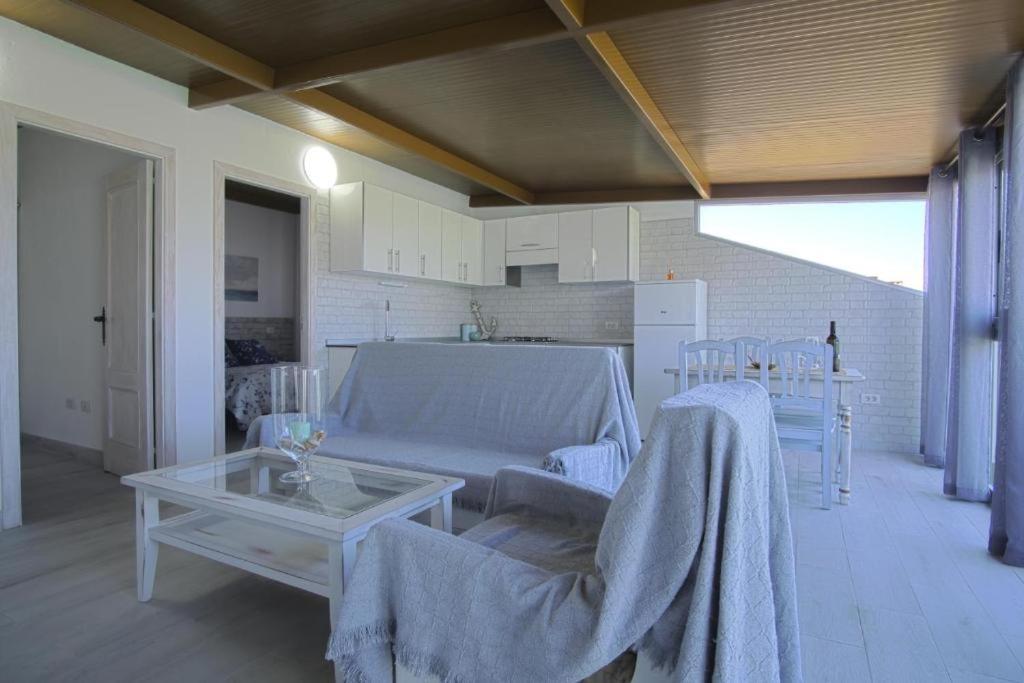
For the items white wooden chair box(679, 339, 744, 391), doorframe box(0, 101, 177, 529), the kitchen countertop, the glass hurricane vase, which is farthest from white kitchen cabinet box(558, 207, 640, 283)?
the glass hurricane vase

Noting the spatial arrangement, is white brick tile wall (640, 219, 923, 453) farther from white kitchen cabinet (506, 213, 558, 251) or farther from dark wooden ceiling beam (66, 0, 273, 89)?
dark wooden ceiling beam (66, 0, 273, 89)

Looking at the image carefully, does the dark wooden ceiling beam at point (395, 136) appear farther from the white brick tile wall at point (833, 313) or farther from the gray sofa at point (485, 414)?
the white brick tile wall at point (833, 313)

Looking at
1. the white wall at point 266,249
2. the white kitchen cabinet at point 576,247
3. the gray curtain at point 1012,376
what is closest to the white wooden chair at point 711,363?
the gray curtain at point 1012,376

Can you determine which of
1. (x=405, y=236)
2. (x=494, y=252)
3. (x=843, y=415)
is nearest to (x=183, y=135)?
(x=405, y=236)

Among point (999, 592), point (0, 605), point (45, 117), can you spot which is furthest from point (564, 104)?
point (0, 605)

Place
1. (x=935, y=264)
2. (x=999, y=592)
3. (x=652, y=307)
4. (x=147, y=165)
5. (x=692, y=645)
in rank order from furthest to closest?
(x=652, y=307)
(x=935, y=264)
(x=147, y=165)
(x=999, y=592)
(x=692, y=645)

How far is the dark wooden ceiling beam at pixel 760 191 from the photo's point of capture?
523cm

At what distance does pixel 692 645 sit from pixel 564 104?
3549mm

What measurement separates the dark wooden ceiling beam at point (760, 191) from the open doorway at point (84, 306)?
3798mm

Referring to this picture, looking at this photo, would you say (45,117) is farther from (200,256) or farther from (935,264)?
(935,264)

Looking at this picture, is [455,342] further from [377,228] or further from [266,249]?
[266,249]

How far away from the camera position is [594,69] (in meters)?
3.40

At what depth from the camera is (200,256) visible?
4043 millimetres

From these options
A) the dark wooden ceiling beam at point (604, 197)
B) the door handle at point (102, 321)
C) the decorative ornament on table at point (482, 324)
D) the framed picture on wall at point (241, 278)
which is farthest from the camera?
the decorative ornament on table at point (482, 324)
